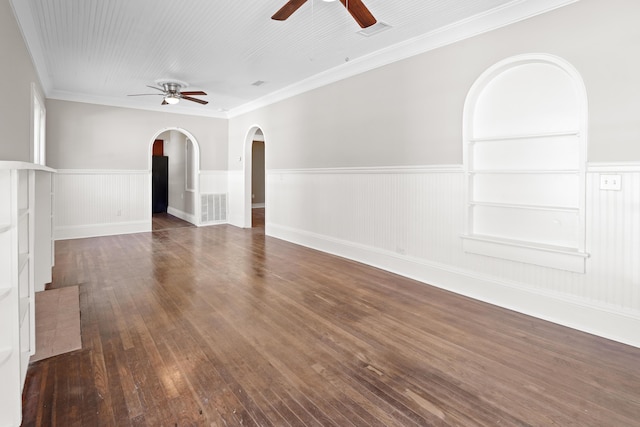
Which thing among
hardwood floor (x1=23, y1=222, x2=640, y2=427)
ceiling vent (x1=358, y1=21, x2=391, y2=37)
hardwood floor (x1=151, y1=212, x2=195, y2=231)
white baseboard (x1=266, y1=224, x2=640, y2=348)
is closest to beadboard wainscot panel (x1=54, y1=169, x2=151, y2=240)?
hardwood floor (x1=151, y1=212, x2=195, y2=231)

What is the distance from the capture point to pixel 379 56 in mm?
4434

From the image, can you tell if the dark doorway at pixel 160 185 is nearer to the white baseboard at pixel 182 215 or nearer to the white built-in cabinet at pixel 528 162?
the white baseboard at pixel 182 215

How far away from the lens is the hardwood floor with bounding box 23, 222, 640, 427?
70.5 inches

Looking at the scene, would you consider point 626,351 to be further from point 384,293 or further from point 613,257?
point 384,293

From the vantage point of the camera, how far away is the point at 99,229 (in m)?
6.95

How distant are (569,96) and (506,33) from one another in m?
0.85

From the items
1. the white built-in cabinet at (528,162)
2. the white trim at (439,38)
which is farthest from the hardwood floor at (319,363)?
the white trim at (439,38)

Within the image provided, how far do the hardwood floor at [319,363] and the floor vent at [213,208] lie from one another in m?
4.43

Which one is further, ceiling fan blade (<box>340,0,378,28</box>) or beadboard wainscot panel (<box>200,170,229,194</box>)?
beadboard wainscot panel (<box>200,170,229,194</box>)

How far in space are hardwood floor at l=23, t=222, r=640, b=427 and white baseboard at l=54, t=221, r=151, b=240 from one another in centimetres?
336

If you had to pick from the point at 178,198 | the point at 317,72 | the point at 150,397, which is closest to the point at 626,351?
the point at 150,397

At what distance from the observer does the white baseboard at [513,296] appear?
2646mm

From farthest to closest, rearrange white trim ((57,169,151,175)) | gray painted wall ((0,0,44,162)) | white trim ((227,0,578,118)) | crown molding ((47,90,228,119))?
white trim ((57,169,151,175))
crown molding ((47,90,228,119))
white trim ((227,0,578,118))
gray painted wall ((0,0,44,162))

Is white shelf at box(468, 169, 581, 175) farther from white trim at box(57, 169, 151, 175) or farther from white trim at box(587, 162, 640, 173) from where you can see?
white trim at box(57, 169, 151, 175)
